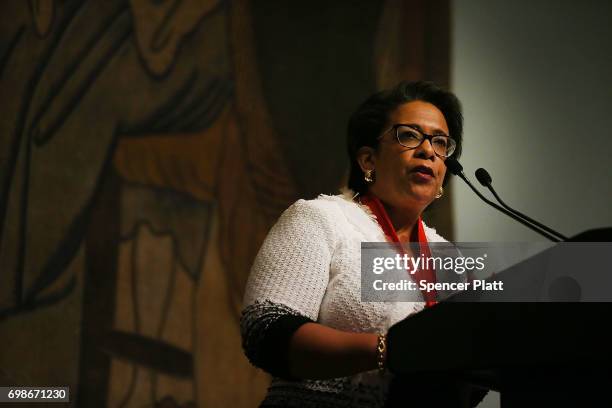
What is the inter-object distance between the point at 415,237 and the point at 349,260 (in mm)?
357

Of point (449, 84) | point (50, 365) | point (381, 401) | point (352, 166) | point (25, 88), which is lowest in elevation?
point (381, 401)

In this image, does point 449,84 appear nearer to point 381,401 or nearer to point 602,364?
point 381,401

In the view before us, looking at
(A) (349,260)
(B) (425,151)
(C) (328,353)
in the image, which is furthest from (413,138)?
(C) (328,353)

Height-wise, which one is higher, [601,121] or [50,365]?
[601,121]

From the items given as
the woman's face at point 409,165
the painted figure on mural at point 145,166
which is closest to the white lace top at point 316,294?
the woman's face at point 409,165

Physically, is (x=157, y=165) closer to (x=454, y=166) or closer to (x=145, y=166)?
(x=145, y=166)

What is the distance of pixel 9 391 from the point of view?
8.84ft

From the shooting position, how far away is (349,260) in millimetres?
1479

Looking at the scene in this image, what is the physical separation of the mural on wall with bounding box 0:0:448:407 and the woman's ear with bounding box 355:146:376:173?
127cm

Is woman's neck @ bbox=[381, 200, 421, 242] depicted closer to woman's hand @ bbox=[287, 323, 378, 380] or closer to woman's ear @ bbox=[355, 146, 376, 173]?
woman's ear @ bbox=[355, 146, 376, 173]

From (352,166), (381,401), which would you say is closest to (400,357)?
(381,401)

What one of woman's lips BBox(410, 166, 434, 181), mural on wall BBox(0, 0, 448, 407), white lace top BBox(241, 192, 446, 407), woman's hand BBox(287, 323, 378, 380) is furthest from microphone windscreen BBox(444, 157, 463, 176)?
mural on wall BBox(0, 0, 448, 407)

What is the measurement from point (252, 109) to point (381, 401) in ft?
6.30

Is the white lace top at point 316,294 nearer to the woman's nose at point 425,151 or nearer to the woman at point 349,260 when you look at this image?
the woman at point 349,260
